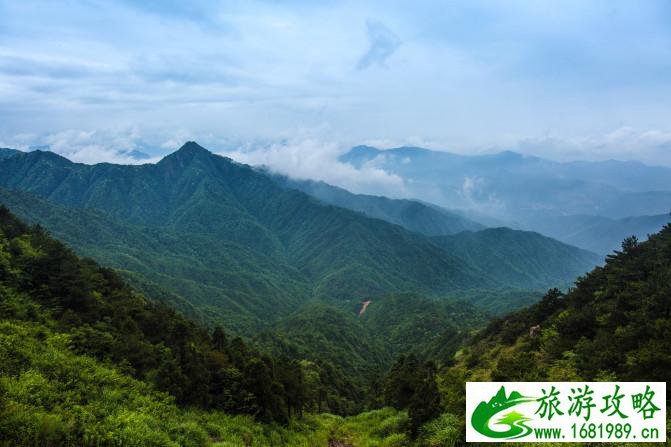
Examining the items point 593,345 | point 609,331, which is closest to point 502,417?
point 593,345

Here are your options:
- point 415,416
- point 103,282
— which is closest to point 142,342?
point 103,282

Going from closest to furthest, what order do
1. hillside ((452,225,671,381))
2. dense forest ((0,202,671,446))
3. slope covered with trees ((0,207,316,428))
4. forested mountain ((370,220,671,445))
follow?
dense forest ((0,202,671,446)), forested mountain ((370,220,671,445)), hillside ((452,225,671,381)), slope covered with trees ((0,207,316,428))

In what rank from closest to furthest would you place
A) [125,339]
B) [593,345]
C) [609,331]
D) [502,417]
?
[502,417], [593,345], [125,339], [609,331]

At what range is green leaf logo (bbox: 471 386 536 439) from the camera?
16469mm

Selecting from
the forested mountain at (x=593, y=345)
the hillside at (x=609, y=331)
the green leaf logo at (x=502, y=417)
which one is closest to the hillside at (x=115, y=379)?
the forested mountain at (x=593, y=345)

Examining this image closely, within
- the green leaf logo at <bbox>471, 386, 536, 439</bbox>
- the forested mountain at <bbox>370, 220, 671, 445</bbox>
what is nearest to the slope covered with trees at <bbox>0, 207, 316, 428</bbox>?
the forested mountain at <bbox>370, 220, 671, 445</bbox>

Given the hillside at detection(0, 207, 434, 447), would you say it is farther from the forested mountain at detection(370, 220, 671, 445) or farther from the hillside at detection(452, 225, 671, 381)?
the hillside at detection(452, 225, 671, 381)

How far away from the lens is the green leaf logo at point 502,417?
1647cm

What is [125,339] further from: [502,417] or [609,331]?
[609,331]

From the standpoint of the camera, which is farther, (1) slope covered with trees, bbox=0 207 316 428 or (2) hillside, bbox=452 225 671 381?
(1) slope covered with trees, bbox=0 207 316 428

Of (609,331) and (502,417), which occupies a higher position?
(609,331)

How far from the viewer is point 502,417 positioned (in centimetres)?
1686

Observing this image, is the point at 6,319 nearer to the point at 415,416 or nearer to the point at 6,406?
the point at 6,406

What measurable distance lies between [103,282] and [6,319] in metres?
14.9
